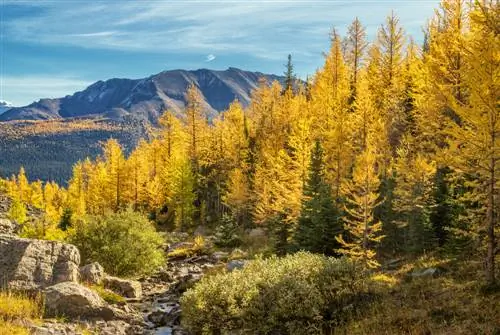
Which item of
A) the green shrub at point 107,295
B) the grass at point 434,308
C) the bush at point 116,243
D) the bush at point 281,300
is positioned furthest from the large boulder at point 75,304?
the grass at point 434,308

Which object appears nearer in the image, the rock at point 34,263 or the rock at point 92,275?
the rock at point 34,263

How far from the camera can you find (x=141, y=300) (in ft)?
78.5

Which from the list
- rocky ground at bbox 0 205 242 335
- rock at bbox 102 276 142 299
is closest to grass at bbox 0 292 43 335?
rocky ground at bbox 0 205 242 335

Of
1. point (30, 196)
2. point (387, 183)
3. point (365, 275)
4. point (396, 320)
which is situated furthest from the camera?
point (30, 196)

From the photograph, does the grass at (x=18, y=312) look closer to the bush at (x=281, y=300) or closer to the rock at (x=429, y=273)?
the bush at (x=281, y=300)

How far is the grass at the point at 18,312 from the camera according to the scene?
42.2 feet

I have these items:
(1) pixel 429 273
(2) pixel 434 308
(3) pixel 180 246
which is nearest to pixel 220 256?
(3) pixel 180 246

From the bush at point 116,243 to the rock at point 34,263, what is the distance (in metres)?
6.74

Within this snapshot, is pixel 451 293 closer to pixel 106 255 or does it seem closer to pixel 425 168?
pixel 425 168

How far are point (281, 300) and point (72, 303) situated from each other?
8.59 meters

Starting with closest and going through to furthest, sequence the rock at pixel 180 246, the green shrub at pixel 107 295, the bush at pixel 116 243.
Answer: the green shrub at pixel 107 295 → the bush at pixel 116 243 → the rock at pixel 180 246

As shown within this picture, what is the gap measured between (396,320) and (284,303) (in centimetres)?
401

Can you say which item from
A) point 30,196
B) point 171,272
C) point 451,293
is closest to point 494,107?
point 451,293

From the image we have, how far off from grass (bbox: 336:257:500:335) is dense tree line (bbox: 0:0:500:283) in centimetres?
156
